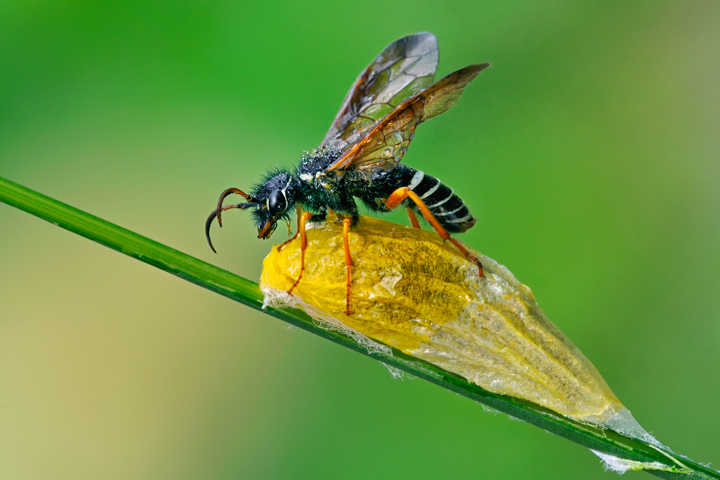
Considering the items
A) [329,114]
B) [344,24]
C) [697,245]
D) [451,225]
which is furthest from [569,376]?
[344,24]

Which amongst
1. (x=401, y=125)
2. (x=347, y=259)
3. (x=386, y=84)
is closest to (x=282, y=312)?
(x=347, y=259)

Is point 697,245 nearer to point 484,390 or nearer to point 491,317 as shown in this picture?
point 491,317

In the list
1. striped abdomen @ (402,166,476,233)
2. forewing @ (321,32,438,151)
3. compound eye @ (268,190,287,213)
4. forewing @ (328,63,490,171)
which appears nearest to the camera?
forewing @ (328,63,490,171)

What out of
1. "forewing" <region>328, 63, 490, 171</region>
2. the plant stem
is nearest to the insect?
"forewing" <region>328, 63, 490, 171</region>

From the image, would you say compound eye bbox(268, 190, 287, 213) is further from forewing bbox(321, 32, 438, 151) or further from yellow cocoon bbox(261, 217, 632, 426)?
forewing bbox(321, 32, 438, 151)

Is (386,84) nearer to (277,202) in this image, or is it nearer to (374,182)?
(374,182)

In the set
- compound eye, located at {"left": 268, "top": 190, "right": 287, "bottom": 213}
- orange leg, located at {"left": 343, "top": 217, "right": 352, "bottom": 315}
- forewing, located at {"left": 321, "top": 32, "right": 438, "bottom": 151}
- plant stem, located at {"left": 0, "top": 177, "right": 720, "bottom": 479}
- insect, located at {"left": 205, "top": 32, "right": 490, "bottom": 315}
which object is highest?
forewing, located at {"left": 321, "top": 32, "right": 438, "bottom": 151}

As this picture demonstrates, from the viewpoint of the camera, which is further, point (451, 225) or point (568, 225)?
point (568, 225)
